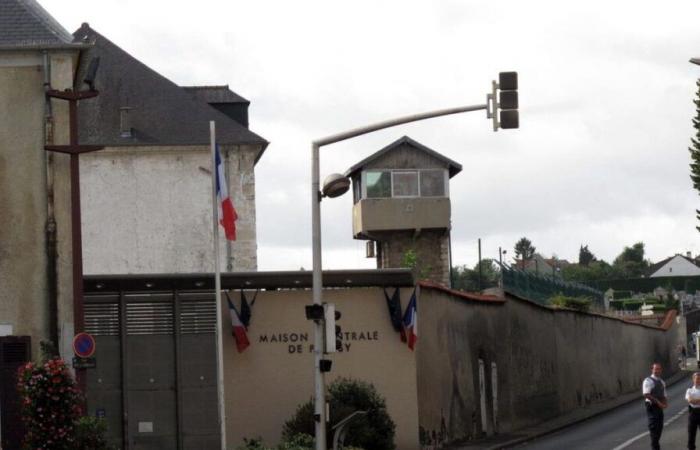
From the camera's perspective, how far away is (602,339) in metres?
61.0

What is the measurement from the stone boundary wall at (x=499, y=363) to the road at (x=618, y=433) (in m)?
1.55

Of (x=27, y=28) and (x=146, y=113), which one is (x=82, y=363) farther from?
(x=146, y=113)

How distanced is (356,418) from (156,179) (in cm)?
2578

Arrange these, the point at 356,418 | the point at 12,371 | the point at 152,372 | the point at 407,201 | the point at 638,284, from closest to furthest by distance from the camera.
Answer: the point at 12,371 < the point at 356,418 < the point at 152,372 < the point at 407,201 < the point at 638,284

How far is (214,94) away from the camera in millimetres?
56094

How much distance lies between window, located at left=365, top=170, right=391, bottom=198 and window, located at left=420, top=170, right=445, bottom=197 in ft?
5.96

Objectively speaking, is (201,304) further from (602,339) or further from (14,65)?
(602,339)

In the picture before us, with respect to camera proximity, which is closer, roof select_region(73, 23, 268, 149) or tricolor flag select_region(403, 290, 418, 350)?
tricolor flag select_region(403, 290, 418, 350)

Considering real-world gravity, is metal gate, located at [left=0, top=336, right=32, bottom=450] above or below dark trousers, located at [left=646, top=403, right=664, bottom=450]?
above

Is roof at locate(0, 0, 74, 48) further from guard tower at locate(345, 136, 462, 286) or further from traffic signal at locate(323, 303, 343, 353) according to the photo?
guard tower at locate(345, 136, 462, 286)

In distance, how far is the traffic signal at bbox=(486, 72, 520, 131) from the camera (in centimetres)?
2383

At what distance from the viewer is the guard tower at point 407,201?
78.7 metres


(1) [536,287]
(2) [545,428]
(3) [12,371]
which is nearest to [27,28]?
(3) [12,371]

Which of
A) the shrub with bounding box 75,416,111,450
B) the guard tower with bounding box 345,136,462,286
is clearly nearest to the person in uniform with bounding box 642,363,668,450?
the shrub with bounding box 75,416,111,450
